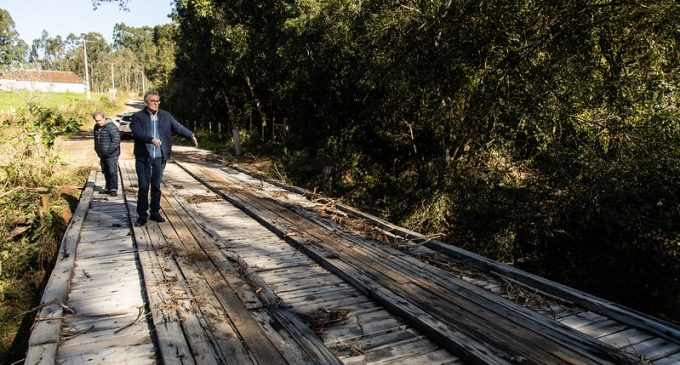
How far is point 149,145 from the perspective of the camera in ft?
18.4

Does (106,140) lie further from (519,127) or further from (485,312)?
(519,127)

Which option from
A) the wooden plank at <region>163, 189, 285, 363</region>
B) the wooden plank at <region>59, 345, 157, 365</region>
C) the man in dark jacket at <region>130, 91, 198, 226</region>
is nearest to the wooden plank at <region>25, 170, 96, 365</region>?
the wooden plank at <region>59, 345, 157, 365</region>

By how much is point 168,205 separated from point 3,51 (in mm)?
8681

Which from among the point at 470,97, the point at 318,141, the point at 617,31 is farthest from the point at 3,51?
the point at 617,31

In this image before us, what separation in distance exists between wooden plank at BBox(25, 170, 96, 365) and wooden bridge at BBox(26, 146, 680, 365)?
1 cm

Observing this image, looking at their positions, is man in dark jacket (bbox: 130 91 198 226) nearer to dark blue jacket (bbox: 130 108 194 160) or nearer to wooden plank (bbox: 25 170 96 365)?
dark blue jacket (bbox: 130 108 194 160)

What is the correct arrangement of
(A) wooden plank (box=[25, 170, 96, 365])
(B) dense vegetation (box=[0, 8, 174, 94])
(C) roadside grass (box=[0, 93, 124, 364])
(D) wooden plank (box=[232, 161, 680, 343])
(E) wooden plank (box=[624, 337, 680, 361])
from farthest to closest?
1. (B) dense vegetation (box=[0, 8, 174, 94])
2. (C) roadside grass (box=[0, 93, 124, 364])
3. (D) wooden plank (box=[232, 161, 680, 343])
4. (E) wooden plank (box=[624, 337, 680, 361])
5. (A) wooden plank (box=[25, 170, 96, 365])

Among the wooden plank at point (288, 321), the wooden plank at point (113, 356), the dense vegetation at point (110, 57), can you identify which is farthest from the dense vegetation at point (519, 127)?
the dense vegetation at point (110, 57)

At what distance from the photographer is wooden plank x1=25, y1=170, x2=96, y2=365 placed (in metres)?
2.71

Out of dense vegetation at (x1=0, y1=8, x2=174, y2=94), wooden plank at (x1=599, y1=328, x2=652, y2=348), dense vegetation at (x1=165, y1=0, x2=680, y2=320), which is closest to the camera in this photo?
wooden plank at (x1=599, y1=328, x2=652, y2=348)

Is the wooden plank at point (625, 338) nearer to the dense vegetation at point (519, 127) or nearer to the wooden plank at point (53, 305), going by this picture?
the wooden plank at point (53, 305)

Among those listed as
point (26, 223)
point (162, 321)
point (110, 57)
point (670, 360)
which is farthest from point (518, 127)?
point (110, 57)

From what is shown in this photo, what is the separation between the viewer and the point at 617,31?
23.8 feet

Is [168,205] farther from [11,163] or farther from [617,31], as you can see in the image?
[617,31]
